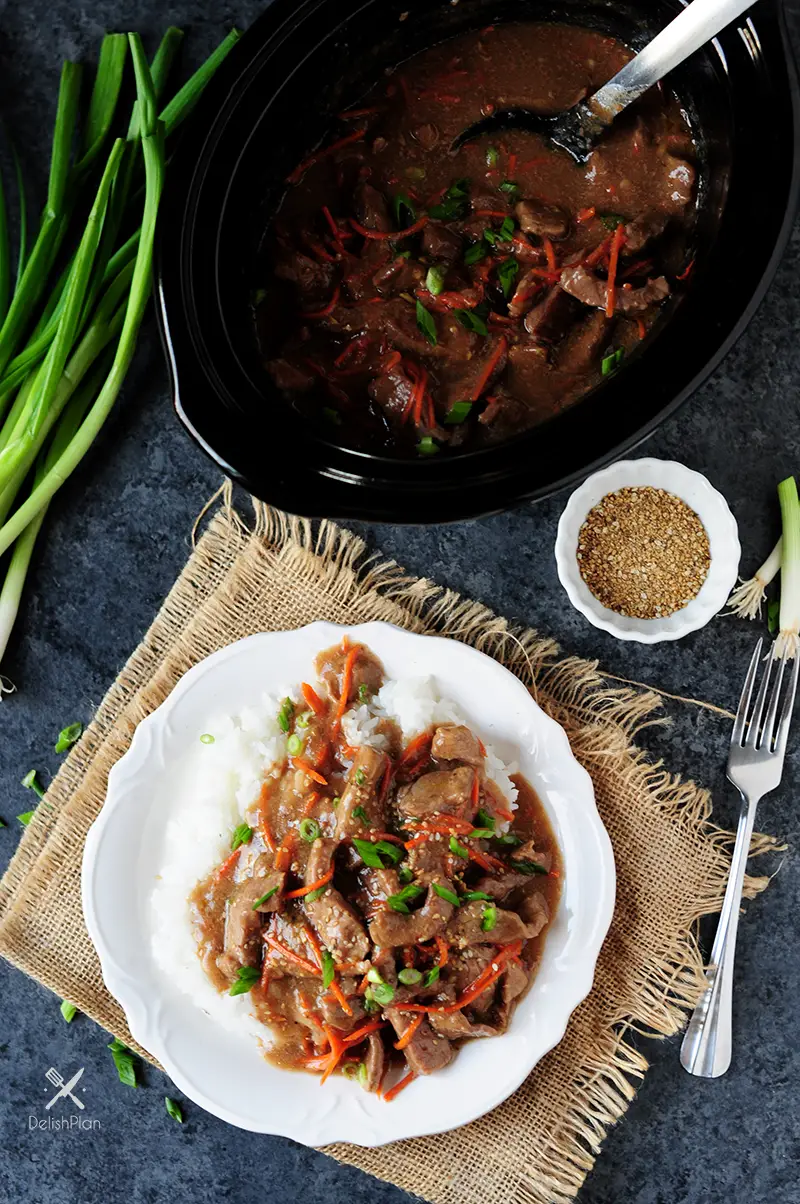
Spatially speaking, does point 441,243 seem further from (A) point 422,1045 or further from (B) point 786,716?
(A) point 422,1045

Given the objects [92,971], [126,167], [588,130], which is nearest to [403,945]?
[92,971]

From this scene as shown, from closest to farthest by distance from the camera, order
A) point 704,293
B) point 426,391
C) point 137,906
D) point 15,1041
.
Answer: point 704,293
point 426,391
point 137,906
point 15,1041

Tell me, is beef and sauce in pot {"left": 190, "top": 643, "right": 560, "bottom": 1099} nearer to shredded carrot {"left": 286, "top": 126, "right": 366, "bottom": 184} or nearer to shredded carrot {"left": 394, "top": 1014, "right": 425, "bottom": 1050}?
shredded carrot {"left": 394, "top": 1014, "right": 425, "bottom": 1050}

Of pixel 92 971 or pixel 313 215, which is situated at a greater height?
pixel 313 215

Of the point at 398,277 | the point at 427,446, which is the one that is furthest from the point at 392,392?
the point at 398,277

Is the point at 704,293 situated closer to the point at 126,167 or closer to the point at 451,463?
the point at 451,463

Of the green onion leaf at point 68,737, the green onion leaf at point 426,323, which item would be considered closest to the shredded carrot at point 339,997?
the green onion leaf at point 68,737

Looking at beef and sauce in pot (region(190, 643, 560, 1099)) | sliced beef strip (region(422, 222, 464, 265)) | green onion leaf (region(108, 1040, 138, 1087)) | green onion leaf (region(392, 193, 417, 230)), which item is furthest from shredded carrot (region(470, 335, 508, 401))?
green onion leaf (region(108, 1040, 138, 1087))
